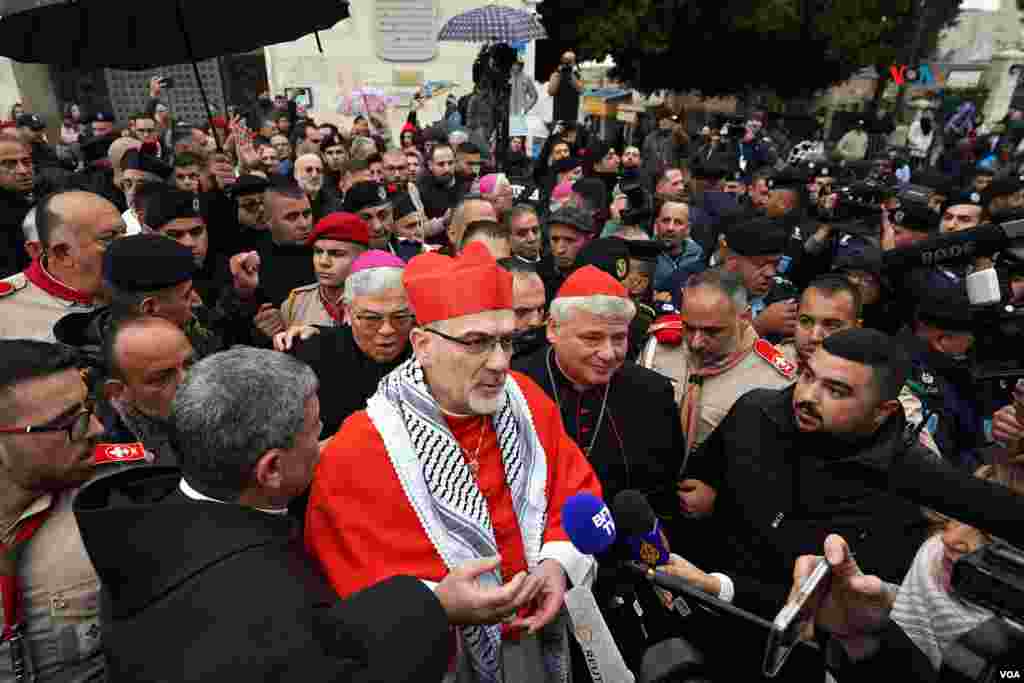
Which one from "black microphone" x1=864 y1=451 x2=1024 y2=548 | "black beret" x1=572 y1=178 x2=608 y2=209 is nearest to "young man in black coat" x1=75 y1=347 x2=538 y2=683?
"black microphone" x1=864 y1=451 x2=1024 y2=548

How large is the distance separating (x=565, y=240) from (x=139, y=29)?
2.93 meters

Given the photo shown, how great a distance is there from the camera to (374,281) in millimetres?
3273

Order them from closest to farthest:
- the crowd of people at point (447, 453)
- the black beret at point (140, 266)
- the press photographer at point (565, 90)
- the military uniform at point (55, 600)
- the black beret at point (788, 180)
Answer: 1. the crowd of people at point (447, 453)
2. the military uniform at point (55, 600)
3. the black beret at point (140, 266)
4. the black beret at point (788, 180)
5. the press photographer at point (565, 90)

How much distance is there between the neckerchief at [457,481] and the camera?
2.32 metres

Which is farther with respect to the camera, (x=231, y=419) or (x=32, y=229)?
(x=32, y=229)

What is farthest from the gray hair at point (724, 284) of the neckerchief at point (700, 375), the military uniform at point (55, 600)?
the military uniform at point (55, 600)

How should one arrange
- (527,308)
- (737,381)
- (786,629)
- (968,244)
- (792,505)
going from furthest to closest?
1. (527,308)
2. (737,381)
3. (792,505)
4. (968,244)
5. (786,629)

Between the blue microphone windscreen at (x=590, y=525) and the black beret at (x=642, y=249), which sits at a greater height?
the blue microphone windscreen at (x=590, y=525)

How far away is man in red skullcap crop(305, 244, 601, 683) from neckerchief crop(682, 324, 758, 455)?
0.97 metres

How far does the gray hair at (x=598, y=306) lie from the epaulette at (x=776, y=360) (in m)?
0.88

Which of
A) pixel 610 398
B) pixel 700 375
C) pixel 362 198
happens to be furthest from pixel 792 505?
pixel 362 198

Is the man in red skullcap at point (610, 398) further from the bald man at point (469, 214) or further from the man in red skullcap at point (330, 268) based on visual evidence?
the bald man at point (469, 214)

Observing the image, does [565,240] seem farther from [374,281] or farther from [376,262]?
[374,281]

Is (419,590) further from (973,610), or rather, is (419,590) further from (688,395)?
(688,395)
